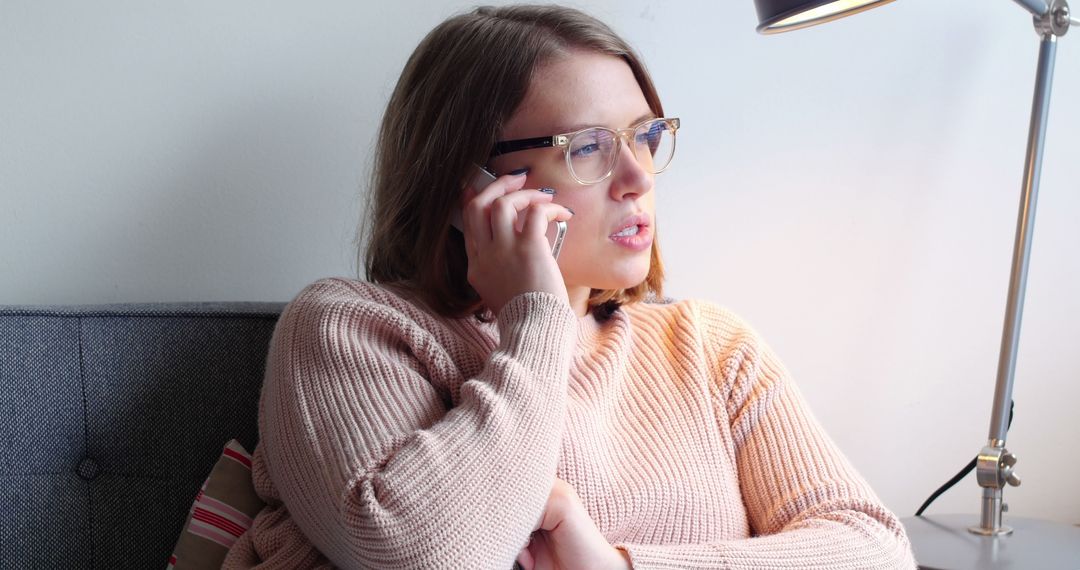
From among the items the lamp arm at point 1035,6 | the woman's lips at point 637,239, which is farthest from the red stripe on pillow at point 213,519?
the lamp arm at point 1035,6

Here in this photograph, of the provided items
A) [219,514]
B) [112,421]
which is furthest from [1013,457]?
[112,421]

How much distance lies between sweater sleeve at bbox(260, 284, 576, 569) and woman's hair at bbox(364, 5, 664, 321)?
15 centimetres

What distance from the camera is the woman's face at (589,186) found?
1.15 m

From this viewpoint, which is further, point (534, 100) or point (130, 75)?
point (130, 75)

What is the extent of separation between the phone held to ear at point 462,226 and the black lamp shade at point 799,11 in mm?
387

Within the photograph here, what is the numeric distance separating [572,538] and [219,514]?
16.7 inches

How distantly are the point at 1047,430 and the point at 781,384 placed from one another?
87 cm

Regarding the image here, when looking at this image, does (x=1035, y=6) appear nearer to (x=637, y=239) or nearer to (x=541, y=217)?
(x=637, y=239)

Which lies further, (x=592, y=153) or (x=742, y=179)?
(x=742, y=179)

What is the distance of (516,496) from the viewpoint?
93 centimetres

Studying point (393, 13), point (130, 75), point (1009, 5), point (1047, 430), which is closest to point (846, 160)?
point (1009, 5)

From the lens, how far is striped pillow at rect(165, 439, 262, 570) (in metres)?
1.10

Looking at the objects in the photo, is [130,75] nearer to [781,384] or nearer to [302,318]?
[302,318]

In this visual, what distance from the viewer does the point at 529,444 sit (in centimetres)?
95
